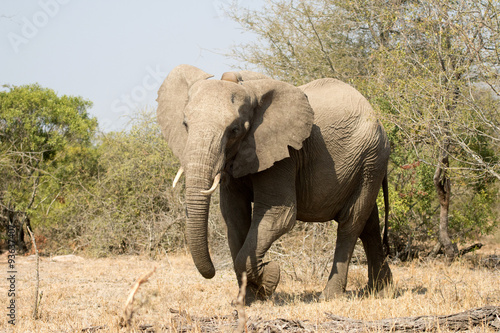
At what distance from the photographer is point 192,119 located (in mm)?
5539

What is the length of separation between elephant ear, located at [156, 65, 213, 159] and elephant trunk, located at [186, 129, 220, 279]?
2.29ft

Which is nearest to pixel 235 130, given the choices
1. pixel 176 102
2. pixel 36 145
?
pixel 176 102

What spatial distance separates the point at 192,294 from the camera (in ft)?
24.1

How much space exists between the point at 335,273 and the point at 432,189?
15.6 ft

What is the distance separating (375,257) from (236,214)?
2315 millimetres

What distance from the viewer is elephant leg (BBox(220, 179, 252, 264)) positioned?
6535 mm

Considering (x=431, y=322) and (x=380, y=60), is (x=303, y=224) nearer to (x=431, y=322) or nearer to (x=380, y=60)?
(x=380, y=60)

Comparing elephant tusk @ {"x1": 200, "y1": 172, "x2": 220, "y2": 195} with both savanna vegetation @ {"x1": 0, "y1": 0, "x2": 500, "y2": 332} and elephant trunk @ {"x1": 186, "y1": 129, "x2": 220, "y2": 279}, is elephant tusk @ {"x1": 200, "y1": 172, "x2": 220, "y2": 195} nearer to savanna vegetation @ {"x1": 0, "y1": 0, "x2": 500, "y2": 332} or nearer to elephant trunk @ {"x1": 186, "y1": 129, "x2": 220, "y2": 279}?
elephant trunk @ {"x1": 186, "y1": 129, "x2": 220, "y2": 279}

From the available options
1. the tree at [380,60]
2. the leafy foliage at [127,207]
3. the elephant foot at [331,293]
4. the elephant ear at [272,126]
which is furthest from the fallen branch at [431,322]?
the leafy foliage at [127,207]

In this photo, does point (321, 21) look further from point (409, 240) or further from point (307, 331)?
point (307, 331)

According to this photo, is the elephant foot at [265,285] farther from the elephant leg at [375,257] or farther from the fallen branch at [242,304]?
the fallen branch at [242,304]

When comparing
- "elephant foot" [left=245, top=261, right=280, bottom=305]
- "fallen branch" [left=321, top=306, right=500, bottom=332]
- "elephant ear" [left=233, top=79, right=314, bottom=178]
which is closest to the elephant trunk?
"elephant ear" [left=233, top=79, right=314, bottom=178]

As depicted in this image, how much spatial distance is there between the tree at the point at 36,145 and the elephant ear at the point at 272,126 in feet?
26.6

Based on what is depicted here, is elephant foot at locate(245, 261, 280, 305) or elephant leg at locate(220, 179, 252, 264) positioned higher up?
elephant leg at locate(220, 179, 252, 264)
